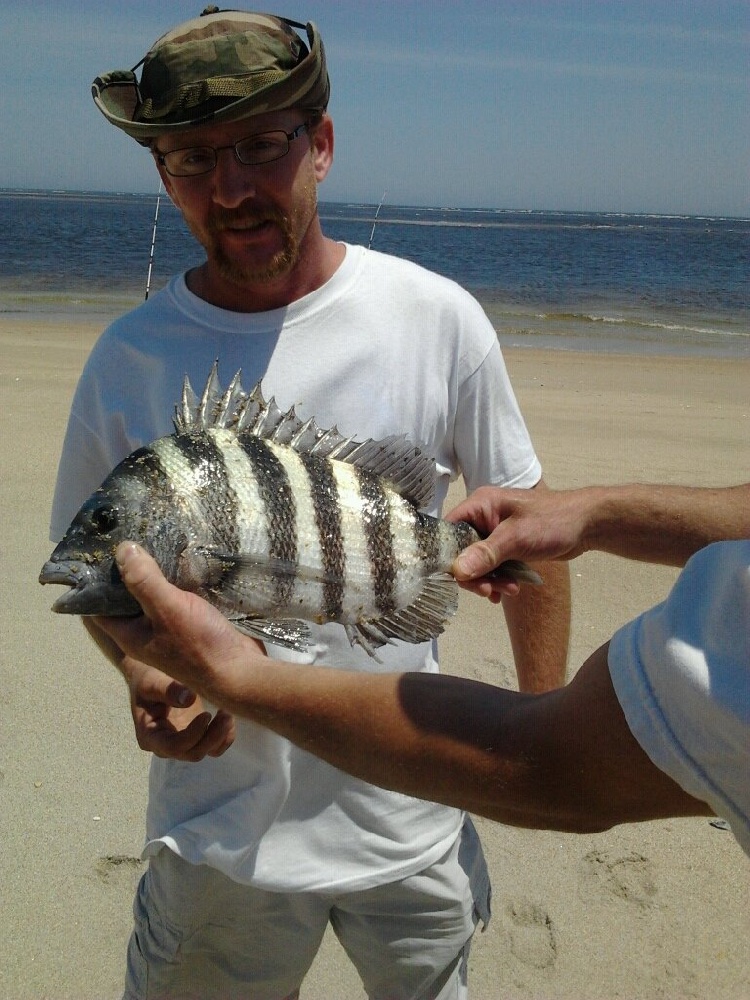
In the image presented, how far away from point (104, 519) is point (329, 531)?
426 millimetres

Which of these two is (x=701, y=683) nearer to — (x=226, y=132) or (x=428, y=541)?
(x=428, y=541)

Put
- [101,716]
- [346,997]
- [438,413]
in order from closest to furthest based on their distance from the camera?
1. [438,413]
2. [346,997]
3. [101,716]

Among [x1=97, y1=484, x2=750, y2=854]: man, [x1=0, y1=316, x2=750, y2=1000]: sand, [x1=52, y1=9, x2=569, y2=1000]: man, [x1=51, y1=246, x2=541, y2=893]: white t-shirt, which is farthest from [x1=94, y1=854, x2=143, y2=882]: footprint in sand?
[x1=97, y1=484, x2=750, y2=854]: man

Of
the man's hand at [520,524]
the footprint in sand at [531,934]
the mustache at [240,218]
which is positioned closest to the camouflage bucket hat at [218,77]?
the mustache at [240,218]

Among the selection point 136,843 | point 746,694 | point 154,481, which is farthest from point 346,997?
point 746,694

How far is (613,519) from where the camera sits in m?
2.13

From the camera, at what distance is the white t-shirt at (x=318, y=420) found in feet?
6.80

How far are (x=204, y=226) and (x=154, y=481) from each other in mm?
754

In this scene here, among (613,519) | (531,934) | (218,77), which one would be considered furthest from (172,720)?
(531,934)

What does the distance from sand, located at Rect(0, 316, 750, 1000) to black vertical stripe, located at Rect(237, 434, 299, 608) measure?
174 centimetres

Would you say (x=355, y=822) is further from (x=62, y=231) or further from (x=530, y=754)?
(x=62, y=231)

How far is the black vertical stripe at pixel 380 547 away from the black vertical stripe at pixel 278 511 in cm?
15

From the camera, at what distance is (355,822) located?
6.91 ft

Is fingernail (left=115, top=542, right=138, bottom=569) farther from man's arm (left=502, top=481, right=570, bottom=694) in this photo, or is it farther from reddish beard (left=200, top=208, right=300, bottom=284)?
man's arm (left=502, top=481, right=570, bottom=694)
